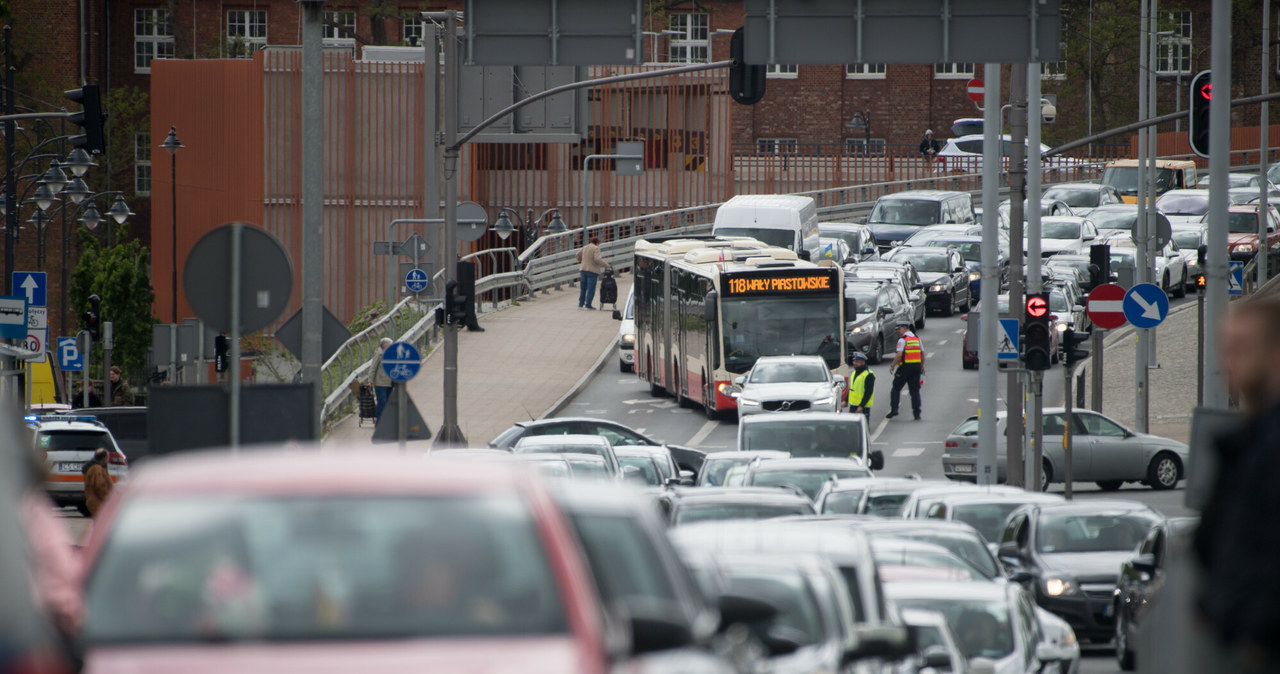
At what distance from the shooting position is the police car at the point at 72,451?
28750 mm

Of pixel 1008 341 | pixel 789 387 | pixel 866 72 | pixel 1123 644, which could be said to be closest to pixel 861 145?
pixel 866 72

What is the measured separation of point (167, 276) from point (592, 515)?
180ft

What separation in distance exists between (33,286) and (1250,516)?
27204mm

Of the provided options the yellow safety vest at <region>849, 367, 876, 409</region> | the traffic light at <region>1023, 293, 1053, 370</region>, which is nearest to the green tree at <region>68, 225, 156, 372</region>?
the yellow safety vest at <region>849, 367, 876, 409</region>

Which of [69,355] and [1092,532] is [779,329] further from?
[1092,532]

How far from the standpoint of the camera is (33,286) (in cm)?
2962

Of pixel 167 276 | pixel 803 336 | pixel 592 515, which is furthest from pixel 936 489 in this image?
pixel 167 276

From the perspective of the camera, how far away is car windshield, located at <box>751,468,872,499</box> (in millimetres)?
19547

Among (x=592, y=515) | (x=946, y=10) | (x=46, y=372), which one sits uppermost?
(x=946, y=10)

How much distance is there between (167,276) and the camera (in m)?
59.5

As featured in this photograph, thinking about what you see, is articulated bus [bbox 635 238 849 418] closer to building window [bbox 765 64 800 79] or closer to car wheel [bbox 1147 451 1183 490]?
car wheel [bbox 1147 451 1183 490]

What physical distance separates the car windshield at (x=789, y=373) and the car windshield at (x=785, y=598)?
2361 cm

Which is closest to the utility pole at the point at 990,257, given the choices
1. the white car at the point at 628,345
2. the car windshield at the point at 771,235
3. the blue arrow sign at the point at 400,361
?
the blue arrow sign at the point at 400,361

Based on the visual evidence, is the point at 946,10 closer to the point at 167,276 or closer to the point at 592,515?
the point at 592,515
